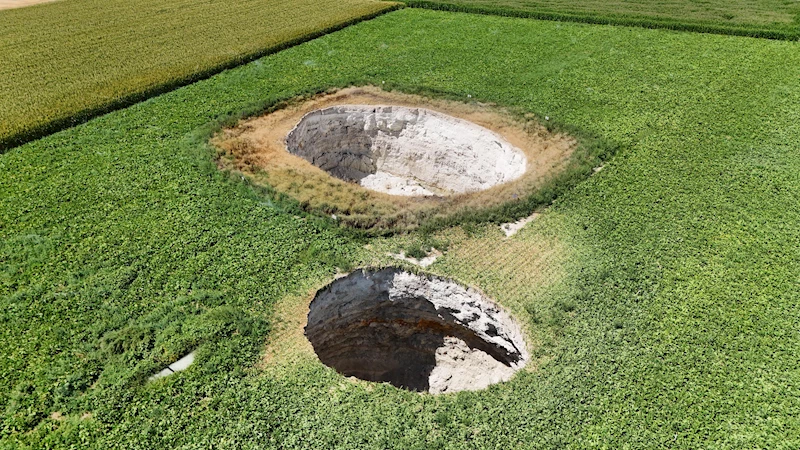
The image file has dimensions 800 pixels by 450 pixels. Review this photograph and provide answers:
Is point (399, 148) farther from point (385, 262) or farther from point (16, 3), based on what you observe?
point (16, 3)

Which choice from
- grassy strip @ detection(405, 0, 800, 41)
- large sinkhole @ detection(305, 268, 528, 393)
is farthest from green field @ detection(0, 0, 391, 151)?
large sinkhole @ detection(305, 268, 528, 393)

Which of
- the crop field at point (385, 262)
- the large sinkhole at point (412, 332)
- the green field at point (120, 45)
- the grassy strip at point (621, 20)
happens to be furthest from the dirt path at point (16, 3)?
the large sinkhole at point (412, 332)

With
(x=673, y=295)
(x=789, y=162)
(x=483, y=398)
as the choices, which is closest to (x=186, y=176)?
(x=483, y=398)

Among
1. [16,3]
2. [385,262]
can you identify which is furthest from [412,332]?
[16,3]

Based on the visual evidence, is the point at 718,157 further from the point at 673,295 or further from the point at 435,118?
the point at 435,118

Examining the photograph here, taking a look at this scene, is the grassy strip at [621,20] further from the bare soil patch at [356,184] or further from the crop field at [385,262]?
the bare soil patch at [356,184]

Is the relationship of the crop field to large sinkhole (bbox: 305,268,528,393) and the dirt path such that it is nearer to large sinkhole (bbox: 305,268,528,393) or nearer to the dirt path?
large sinkhole (bbox: 305,268,528,393)

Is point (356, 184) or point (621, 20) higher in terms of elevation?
point (621, 20)
